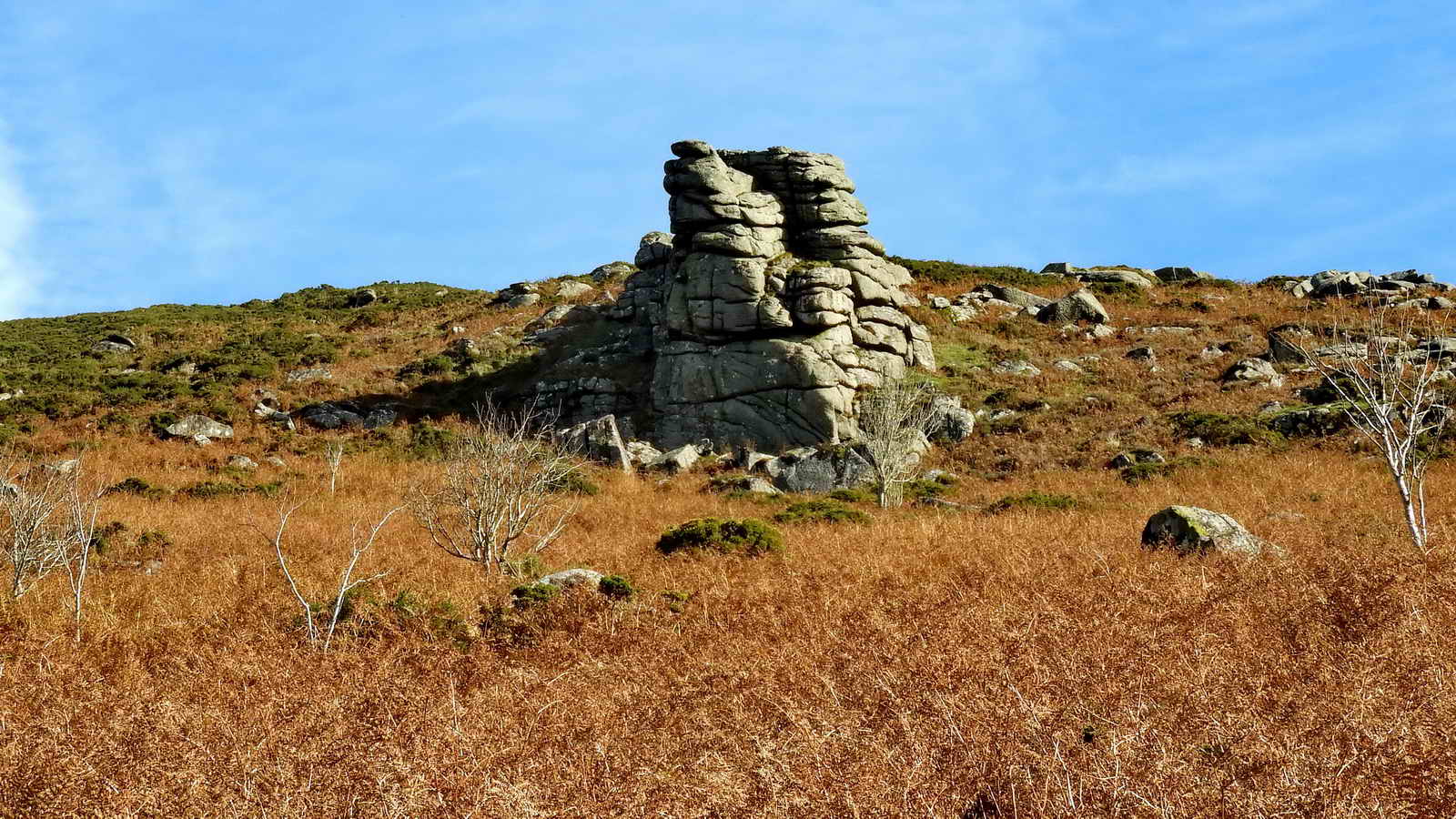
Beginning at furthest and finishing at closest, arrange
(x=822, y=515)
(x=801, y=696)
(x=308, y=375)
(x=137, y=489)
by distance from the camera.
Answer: (x=308, y=375) → (x=137, y=489) → (x=822, y=515) → (x=801, y=696)

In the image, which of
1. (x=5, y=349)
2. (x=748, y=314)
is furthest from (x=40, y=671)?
(x=5, y=349)

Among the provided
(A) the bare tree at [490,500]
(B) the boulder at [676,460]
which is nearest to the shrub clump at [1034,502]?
(A) the bare tree at [490,500]

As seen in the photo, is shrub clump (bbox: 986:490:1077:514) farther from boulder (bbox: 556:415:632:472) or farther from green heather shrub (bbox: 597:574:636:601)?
boulder (bbox: 556:415:632:472)

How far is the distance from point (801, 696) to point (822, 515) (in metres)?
14.3

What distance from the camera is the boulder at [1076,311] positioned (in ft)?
146

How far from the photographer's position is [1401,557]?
32.1 feet

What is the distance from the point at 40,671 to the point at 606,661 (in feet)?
15.9

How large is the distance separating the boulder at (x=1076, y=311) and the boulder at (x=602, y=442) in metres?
24.2

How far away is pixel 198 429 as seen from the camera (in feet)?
109

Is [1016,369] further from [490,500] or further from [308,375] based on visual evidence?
[308,375]

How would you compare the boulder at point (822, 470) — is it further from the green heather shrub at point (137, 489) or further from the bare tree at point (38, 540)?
the bare tree at point (38, 540)

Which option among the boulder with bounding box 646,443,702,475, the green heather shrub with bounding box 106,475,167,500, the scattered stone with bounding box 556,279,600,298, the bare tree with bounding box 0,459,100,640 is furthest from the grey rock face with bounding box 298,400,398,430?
the bare tree with bounding box 0,459,100,640

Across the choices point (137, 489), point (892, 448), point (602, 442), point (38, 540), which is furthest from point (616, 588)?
point (137, 489)

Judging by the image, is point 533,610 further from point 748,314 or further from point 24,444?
point 24,444
